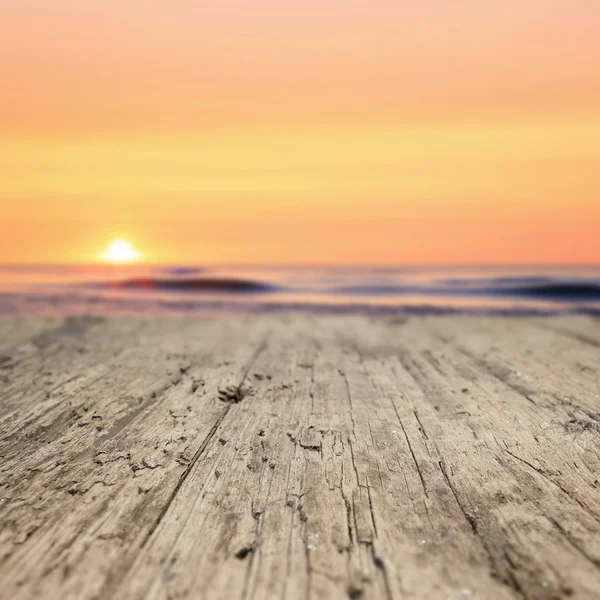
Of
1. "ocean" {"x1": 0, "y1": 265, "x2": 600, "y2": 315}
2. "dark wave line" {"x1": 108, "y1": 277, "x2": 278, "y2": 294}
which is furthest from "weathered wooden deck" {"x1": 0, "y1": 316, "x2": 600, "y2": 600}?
"dark wave line" {"x1": 108, "y1": 277, "x2": 278, "y2": 294}

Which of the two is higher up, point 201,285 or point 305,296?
point 305,296

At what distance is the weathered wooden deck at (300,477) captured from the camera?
4.62 feet

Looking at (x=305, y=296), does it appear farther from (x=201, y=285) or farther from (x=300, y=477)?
(x=300, y=477)

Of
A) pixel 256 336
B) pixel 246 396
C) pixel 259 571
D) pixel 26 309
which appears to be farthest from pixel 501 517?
pixel 26 309

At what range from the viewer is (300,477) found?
193 centimetres

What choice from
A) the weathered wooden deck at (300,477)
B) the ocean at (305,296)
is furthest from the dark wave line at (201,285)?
the weathered wooden deck at (300,477)

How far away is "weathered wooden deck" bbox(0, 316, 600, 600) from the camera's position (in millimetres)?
1407

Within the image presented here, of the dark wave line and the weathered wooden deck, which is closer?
the weathered wooden deck

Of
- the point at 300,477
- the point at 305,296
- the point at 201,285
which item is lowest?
the point at 201,285

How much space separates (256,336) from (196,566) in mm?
3437

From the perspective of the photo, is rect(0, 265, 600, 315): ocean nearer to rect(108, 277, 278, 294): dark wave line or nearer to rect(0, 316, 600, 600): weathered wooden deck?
rect(108, 277, 278, 294): dark wave line

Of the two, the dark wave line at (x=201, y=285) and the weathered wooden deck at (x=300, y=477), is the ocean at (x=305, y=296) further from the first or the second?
the weathered wooden deck at (x=300, y=477)

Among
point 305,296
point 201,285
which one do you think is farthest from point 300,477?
point 201,285

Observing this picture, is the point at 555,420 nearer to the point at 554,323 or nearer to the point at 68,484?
the point at 68,484
